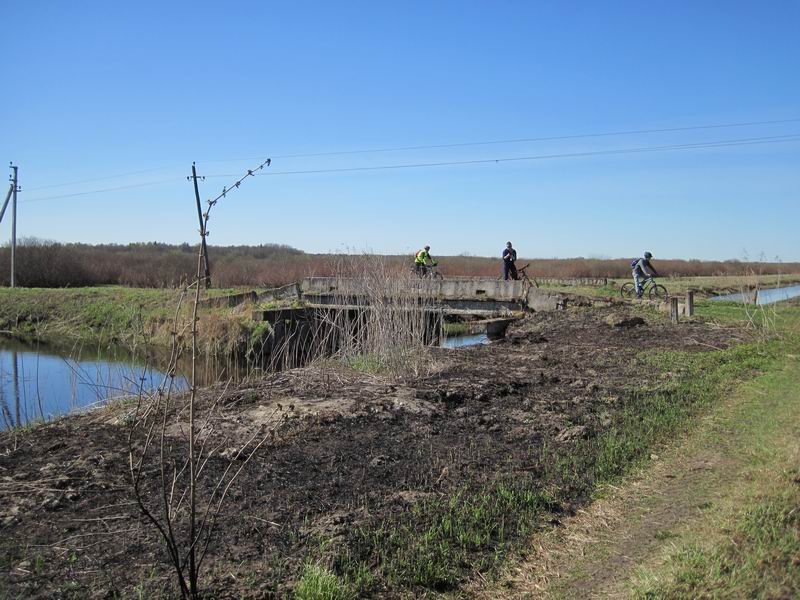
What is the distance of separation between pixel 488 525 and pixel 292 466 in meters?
1.97

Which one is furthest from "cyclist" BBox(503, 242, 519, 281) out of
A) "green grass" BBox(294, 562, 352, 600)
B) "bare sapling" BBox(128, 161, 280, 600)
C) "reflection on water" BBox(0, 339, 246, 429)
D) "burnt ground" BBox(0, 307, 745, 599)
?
"green grass" BBox(294, 562, 352, 600)

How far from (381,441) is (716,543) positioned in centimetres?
342

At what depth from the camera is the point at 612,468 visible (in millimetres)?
6219

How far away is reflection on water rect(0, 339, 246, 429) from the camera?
A: 10.6m

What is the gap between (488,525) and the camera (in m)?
4.95

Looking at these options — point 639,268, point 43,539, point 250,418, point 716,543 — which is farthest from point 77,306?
point 716,543

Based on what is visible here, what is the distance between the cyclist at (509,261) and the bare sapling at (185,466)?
1964 centimetres

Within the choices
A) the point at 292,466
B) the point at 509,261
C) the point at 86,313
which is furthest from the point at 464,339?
the point at 292,466

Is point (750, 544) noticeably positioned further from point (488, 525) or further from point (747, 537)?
point (488, 525)

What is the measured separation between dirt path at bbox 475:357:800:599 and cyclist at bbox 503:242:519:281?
19.3 m

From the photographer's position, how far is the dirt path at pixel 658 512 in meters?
4.26

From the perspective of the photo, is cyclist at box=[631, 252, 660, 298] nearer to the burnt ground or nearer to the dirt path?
the burnt ground

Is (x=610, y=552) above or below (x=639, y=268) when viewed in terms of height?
below

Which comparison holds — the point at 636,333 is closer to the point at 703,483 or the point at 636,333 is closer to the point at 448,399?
the point at 448,399
